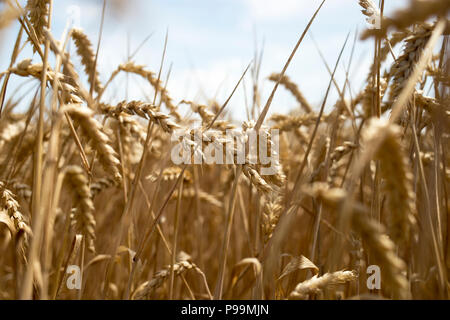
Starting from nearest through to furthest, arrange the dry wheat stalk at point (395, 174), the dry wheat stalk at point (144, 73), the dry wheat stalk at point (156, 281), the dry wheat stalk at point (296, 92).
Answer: the dry wheat stalk at point (395, 174), the dry wheat stalk at point (156, 281), the dry wheat stalk at point (144, 73), the dry wheat stalk at point (296, 92)

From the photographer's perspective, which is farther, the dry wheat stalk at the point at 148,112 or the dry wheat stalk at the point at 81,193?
the dry wheat stalk at the point at 148,112

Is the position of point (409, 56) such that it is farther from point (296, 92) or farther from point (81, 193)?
point (296, 92)

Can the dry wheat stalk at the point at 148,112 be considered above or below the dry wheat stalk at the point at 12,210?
above

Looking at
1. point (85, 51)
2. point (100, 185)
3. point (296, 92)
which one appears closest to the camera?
point (85, 51)

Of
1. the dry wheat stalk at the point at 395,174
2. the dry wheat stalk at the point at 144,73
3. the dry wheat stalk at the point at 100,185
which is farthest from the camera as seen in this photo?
the dry wheat stalk at the point at 100,185

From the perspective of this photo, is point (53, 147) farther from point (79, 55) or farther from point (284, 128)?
point (284, 128)

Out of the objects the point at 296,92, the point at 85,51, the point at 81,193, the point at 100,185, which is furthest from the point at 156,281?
the point at 296,92

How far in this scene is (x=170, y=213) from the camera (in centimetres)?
208

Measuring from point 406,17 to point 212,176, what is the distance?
2517 millimetres

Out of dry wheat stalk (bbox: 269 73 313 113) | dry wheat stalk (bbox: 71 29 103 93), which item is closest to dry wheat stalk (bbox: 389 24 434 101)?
dry wheat stalk (bbox: 71 29 103 93)

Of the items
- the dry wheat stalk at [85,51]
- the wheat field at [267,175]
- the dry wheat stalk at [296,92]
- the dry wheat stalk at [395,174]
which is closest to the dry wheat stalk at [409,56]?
the wheat field at [267,175]

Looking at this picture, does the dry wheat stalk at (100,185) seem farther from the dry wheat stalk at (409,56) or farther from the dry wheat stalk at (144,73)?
the dry wheat stalk at (409,56)

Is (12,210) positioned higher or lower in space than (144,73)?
lower
